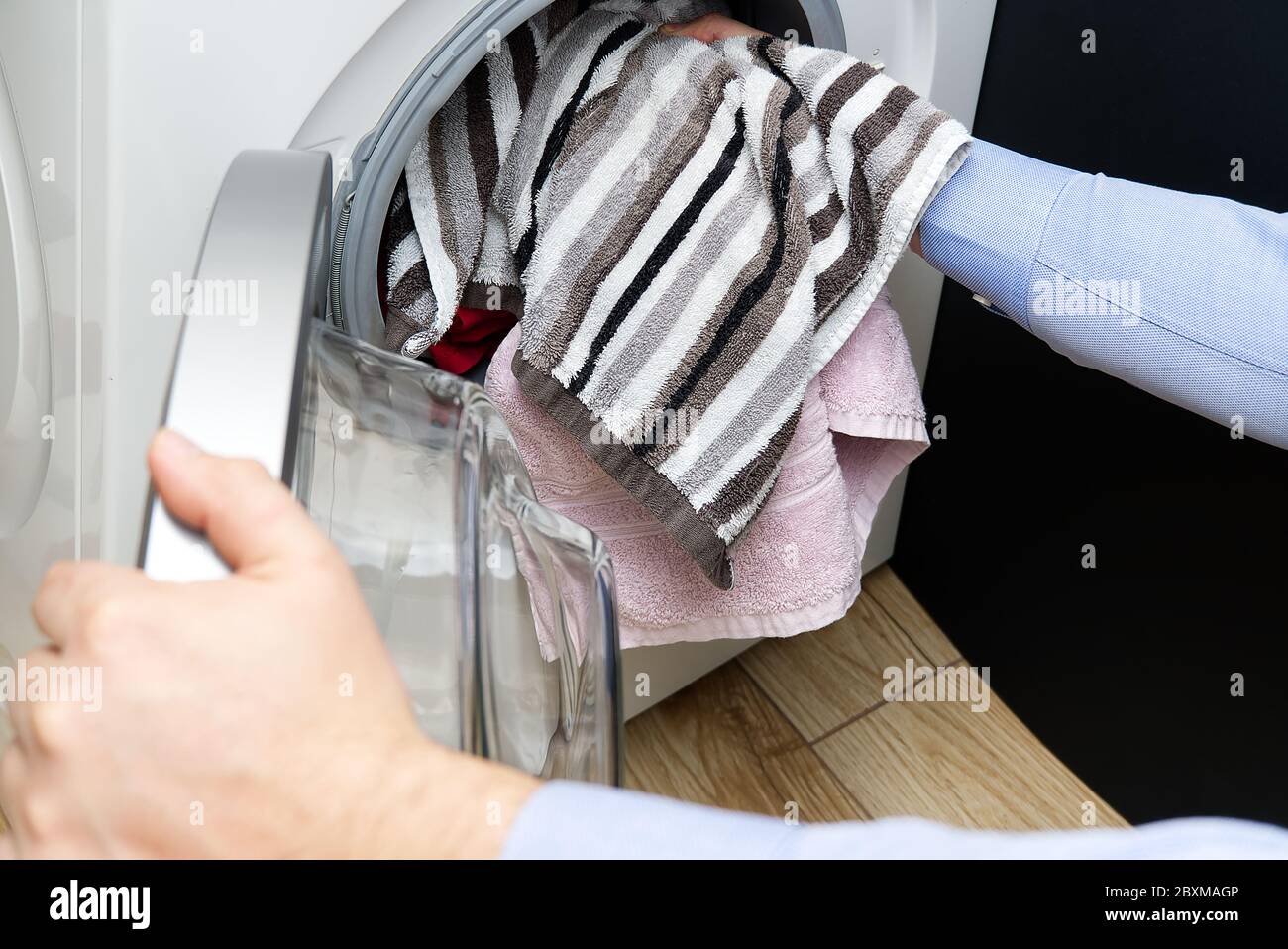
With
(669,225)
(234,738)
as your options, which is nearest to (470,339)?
(669,225)

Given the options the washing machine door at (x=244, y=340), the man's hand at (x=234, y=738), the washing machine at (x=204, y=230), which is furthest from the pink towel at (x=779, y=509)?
the man's hand at (x=234, y=738)

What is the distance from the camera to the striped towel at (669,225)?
0.59 metres

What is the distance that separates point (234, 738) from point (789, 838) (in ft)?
0.46

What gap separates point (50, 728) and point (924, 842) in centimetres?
21

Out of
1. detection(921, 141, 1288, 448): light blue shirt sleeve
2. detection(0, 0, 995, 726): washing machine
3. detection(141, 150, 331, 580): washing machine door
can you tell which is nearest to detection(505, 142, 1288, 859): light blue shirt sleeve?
detection(921, 141, 1288, 448): light blue shirt sleeve

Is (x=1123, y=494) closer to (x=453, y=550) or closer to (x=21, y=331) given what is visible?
(x=453, y=550)

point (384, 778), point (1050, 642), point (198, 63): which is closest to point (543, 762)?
point (384, 778)

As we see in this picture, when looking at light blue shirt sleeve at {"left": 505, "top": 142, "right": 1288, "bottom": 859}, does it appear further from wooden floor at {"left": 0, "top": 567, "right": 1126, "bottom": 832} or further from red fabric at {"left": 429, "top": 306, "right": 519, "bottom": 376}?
wooden floor at {"left": 0, "top": 567, "right": 1126, "bottom": 832}

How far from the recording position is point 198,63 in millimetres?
438

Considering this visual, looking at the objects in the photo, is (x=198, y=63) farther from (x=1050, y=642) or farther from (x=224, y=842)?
(x=1050, y=642)

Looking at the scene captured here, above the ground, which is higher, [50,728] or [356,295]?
[356,295]

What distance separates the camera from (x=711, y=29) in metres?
0.67

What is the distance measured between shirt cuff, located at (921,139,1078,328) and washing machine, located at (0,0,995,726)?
246 mm

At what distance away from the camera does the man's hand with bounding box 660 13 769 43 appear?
665 millimetres
